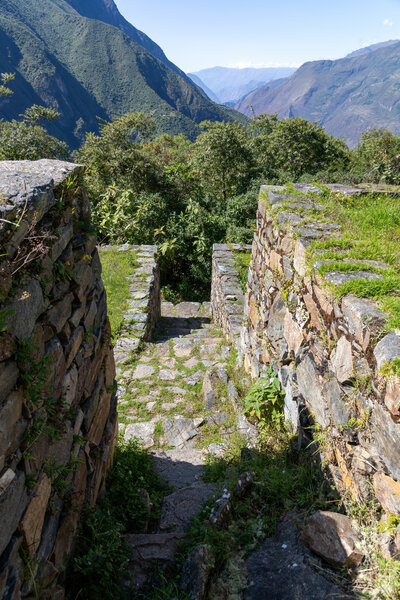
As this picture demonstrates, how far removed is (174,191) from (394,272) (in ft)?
40.0

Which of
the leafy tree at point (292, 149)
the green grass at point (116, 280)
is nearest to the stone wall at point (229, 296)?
the green grass at point (116, 280)

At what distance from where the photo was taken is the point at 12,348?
1332 mm

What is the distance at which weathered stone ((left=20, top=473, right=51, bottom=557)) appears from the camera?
1436 millimetres

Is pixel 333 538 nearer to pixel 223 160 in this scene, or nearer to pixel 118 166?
pixel 118 166

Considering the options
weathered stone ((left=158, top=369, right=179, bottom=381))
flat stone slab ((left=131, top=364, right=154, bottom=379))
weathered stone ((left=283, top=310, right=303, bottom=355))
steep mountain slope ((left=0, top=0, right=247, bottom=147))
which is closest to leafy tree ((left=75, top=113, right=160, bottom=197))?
flat stone slab ((left=131, top=364, right=154, bottom=379))

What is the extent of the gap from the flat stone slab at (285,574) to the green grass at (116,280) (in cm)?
484

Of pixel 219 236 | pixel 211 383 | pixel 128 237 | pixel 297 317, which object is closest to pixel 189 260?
pixel 219 236

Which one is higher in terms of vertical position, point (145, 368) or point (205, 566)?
point (205, 566)

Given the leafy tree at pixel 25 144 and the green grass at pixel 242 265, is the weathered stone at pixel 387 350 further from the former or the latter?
the leafy tree at pixel 25 144

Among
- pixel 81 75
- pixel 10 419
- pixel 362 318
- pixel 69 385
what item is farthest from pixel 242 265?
pixel 81 75

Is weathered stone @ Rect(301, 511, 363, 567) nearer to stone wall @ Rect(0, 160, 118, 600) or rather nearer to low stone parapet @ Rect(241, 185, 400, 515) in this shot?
low stone parapet @ Rect(241, 185, 400, 515)

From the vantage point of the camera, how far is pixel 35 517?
152 centimetres

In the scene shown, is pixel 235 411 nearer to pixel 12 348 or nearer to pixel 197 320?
pixel 12 348

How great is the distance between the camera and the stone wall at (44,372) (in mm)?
1318
